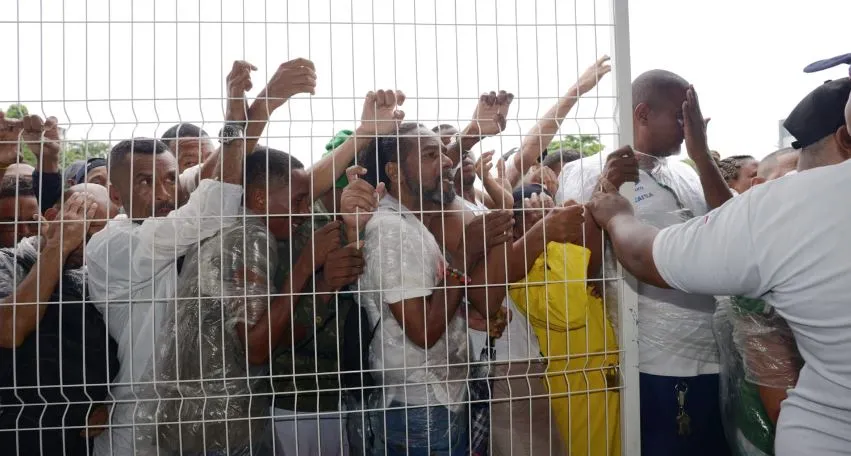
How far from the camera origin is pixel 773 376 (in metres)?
1.84

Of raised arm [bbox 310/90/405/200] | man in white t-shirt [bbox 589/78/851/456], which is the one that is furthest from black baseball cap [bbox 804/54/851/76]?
raised arm [bbox 310/90/405/200]

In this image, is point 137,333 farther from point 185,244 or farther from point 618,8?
point 618,8

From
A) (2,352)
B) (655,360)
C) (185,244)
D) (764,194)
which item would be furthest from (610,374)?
(2,352)

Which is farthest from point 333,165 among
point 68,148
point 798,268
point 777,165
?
point 777,165

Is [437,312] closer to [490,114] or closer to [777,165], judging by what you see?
[490,114]

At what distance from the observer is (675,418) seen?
7.36 ft

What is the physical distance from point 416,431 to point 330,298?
1.48 feet

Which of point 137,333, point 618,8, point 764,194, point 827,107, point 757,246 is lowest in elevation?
point 137,333

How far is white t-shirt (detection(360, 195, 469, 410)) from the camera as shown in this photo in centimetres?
185

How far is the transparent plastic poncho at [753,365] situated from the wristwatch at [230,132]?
4.95 feet

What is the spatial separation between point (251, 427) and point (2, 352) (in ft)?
2.24

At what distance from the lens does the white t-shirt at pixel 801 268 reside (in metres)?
1.35

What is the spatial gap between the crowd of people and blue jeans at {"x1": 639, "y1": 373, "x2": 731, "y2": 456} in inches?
4.9

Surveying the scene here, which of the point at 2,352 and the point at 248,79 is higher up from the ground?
the point at 248,79
